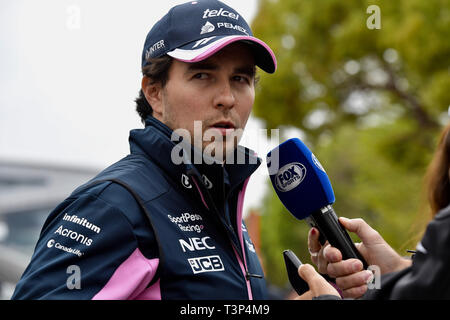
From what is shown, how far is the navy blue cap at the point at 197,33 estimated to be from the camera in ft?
7.00

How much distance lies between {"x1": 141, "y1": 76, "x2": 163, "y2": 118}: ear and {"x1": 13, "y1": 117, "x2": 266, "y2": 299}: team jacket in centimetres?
9

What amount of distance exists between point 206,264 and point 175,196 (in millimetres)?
264

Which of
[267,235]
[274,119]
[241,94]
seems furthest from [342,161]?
[241,94]

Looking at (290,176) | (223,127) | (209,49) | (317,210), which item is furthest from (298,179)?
(209,49)

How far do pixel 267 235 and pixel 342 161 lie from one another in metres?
8.85

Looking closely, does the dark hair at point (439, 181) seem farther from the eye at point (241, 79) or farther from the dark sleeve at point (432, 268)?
the dark sleeve at point (432, 268)

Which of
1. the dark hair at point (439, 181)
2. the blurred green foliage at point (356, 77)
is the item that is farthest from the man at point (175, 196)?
the blurred green foliage at point (356, 77)

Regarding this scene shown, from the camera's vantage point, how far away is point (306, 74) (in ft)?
38.9

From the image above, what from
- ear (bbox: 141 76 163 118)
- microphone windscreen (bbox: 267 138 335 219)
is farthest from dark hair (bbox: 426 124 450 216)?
ear (bbox: 141 76 163 118)

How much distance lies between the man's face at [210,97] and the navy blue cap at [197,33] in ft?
0.19

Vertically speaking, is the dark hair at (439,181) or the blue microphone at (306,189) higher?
the blue microphone at (306,189)

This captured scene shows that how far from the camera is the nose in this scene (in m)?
2.16

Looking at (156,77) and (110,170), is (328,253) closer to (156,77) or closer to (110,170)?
(110,170)

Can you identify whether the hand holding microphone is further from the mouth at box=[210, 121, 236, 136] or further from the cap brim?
the cap brim
